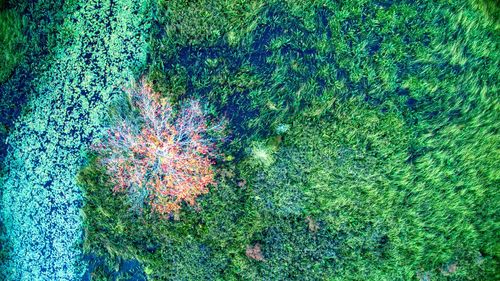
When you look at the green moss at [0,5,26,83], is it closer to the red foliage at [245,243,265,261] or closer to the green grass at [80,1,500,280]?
the green grass at [80,1,500,280]

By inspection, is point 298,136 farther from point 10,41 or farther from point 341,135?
point 10,41

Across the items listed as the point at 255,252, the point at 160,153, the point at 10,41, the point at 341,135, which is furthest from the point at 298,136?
the point at 10,41

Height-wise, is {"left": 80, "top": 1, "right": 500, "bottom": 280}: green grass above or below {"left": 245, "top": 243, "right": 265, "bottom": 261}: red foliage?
above

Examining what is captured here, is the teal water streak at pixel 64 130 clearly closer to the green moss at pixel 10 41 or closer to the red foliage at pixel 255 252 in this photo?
the green moss at pixel 10 41

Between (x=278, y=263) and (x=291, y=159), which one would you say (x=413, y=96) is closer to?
(x=291, y=159)

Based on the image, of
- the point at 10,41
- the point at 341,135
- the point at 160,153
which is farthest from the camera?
the point at 10,41

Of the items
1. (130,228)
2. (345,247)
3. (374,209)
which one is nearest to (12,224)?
(130,228)

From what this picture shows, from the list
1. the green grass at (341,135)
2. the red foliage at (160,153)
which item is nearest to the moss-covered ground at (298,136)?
the green grass at (341,135)

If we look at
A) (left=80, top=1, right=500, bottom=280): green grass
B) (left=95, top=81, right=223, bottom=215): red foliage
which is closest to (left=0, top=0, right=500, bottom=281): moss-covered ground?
(left=80, top=1, right=500, bottom=280): green grass
